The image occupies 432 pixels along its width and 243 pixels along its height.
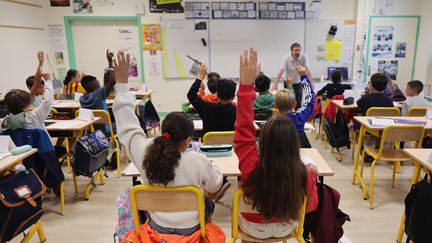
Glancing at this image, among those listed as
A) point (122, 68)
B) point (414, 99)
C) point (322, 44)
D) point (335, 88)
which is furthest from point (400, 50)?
point (122, 68)

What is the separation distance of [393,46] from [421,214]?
585 cm

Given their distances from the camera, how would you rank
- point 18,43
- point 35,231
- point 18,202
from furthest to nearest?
point 18,43 → point 35,231 → point 18,202

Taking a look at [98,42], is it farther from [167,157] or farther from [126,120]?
[167,157]

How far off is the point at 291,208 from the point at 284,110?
1.29 meters

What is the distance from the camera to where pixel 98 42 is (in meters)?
6.77

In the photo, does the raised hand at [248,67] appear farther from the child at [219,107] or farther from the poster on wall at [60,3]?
the poster on wall at [60,3]

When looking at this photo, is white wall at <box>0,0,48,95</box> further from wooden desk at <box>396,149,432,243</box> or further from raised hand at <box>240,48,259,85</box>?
wooden desk at <box>396,149,432,243</box>

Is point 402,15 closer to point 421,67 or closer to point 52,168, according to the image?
point 421,67

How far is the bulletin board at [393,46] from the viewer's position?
6.55m

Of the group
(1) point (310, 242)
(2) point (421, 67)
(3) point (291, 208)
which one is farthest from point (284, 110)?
(2) point (421, 67)

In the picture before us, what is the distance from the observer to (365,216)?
9.45ft

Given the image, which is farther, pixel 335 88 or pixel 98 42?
pixel 98 42

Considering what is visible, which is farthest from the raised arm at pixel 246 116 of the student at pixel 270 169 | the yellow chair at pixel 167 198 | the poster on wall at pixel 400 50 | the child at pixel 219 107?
the poster on wall at pixel 400 50

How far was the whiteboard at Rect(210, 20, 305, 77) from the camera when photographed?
6.54m
